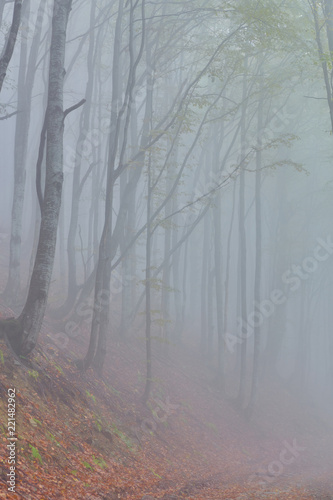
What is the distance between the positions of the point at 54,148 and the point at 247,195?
1208 inches

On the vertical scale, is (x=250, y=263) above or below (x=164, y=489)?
above

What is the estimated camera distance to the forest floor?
17.3ft

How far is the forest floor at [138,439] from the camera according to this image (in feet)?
17.3

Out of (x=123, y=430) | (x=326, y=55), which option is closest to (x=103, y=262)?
(x=123, y=430)

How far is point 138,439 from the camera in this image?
29.1 ft

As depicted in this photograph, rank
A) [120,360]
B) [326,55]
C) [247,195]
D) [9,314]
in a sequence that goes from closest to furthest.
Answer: [326,55] < [9,314] < [120,360] < [247,195]

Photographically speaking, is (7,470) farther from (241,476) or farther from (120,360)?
(120,360)

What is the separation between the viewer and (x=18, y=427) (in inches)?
202
